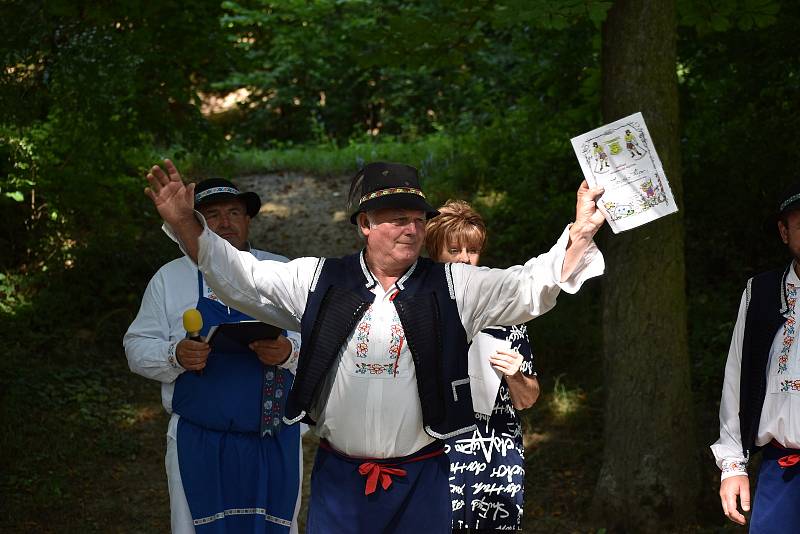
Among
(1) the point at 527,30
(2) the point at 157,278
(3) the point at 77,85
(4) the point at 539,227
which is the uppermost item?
(1) the point at 527,30

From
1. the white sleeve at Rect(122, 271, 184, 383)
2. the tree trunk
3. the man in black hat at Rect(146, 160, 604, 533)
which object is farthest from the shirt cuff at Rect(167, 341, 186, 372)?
the tree trunk

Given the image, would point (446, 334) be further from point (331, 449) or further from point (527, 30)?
point (527, 30)

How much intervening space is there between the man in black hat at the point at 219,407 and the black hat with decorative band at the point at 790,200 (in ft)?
6.27

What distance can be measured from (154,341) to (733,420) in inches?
90.1

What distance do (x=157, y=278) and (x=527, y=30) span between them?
362 inches

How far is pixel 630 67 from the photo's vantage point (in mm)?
5523

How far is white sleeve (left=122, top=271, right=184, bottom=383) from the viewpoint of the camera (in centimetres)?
393

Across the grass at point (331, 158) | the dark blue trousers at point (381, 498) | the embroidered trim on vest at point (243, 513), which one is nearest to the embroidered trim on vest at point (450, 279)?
the dark blue trousers at point (381, 498)

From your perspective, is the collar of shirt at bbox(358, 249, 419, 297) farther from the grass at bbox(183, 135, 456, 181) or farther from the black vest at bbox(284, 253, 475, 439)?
the grass at bbox(183, 135, 456, 181)

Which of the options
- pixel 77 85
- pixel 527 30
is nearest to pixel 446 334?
pixel 77 85

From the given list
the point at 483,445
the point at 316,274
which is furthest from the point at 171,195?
the point at 483,445

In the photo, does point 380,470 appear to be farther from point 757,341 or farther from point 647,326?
point 647,326

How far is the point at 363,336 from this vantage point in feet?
10.6

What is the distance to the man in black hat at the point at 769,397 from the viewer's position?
344 cm
